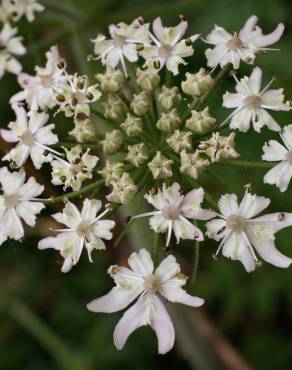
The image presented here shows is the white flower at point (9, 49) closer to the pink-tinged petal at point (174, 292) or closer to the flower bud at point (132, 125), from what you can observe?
the flower bud at point (132, 125)

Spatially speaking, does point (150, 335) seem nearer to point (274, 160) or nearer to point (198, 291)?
point (198, 291)

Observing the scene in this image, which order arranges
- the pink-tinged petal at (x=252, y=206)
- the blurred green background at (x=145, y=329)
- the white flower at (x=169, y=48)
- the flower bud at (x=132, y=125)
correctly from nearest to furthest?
1. the pink-tinged petal at (x=252, y=206)
2. the flower bud at (x=132, y=125)
3. the white flower at (x=169, y=48)
4. the blurred green background at (x=145, y=329)

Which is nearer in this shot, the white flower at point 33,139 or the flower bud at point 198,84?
the flower bud at point 198,84

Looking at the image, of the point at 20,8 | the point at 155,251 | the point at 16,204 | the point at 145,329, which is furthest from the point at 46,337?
the point at 155,251

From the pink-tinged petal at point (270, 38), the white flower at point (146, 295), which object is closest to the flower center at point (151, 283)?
the white flower at point (146, 295)

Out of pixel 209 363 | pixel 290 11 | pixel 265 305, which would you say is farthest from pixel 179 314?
pixel 290 11
